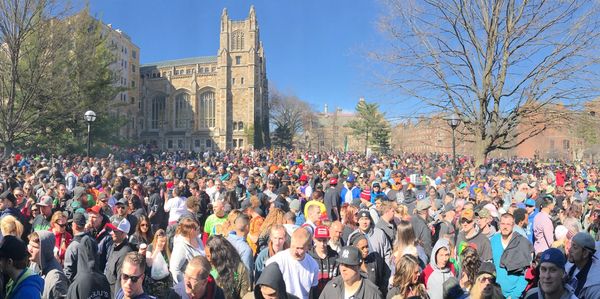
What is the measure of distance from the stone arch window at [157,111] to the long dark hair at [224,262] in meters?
71.8

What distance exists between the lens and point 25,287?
2980mm

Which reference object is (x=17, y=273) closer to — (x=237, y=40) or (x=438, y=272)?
(x=438, y=272)

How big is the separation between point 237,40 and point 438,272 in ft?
225

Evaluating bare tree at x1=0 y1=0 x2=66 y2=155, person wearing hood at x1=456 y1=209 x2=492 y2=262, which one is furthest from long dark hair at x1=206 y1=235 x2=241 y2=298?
bare tree at x1=0 y1=0 x2=66 y2=155

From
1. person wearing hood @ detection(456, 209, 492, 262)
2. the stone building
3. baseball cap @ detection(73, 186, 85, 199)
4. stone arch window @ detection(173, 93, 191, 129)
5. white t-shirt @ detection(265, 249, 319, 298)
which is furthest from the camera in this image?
stone arch window @ detection(173, 93, 191, 129)

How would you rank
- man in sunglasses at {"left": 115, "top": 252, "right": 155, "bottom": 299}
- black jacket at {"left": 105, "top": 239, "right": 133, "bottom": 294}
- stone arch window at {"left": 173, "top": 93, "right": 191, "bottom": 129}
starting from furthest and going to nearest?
1. stone arch window at {"left": 173, "top": 93, "right": 191, "bottom": 129}
2. black jacket at {"left": 105, "top": 239, "right": 133, "bottom": 294}
3. man in sunglasses at {"left": 115, "top": 252, "right": 155, "bottom": 299}

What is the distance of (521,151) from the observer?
69.9 meters

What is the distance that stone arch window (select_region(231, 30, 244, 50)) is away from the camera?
6894cm

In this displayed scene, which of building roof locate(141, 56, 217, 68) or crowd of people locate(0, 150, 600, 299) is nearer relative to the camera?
crowd of people locate(0, 150, 600, 299)

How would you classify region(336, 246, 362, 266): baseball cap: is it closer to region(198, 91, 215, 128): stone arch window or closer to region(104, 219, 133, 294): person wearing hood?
region(104, 219, 133, 294): person wearing hood

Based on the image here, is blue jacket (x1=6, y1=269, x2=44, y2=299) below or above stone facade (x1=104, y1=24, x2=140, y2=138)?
below

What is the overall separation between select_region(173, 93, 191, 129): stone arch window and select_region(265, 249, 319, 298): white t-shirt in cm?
6909

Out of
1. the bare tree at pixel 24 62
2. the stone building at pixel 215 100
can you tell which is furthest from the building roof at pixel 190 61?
the bare tree at pixel 24 62

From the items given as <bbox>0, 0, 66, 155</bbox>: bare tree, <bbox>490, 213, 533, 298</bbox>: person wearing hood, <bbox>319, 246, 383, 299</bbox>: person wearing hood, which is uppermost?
<bbox>0, 0, 66, 155</bbox>: bare tree
